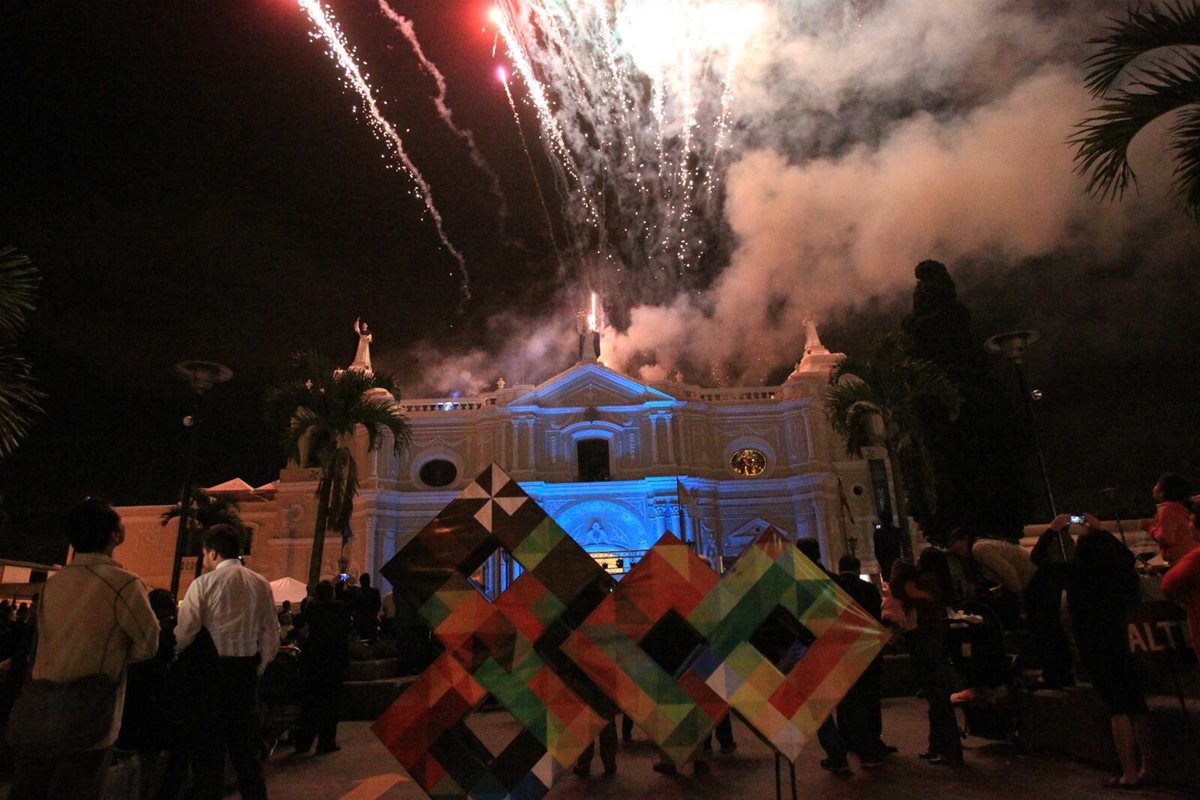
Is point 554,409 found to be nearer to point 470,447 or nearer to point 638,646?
point 470,447

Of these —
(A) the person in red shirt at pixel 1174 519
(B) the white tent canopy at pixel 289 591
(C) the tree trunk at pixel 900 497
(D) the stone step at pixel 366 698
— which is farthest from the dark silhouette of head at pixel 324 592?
(C) the tree trunk at pixel 900 497

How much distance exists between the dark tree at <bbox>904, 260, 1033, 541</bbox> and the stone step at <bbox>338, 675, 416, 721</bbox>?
20580mm

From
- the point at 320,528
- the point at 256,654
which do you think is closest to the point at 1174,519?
the point at 256,654

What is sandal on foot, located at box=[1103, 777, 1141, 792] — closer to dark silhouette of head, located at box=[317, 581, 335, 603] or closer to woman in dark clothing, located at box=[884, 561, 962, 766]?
woman in dark clothing, located at box=[884, 561, 962, 766]

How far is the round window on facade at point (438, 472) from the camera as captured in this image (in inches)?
1304

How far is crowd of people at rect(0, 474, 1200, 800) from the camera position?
11.9 ft

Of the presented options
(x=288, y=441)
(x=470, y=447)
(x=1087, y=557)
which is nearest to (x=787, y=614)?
(x=1087, y=557)

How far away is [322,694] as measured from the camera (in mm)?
7719

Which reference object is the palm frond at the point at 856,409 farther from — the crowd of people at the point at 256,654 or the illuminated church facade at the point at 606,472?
the crowd of people at the point at 256,654

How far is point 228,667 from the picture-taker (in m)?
4.94

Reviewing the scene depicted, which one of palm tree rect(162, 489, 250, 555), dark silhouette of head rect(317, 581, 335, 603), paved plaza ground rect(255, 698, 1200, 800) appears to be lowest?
paved plaza ground rect(255, 698, 1200, 800)

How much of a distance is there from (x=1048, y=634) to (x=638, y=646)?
13.9 ft

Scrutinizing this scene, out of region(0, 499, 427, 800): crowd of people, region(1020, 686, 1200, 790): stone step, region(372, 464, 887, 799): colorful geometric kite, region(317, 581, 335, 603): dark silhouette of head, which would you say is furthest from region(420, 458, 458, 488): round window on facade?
region(372, 464, 887, 799): colorful geometric kite

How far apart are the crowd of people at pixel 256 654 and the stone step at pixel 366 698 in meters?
1.92
